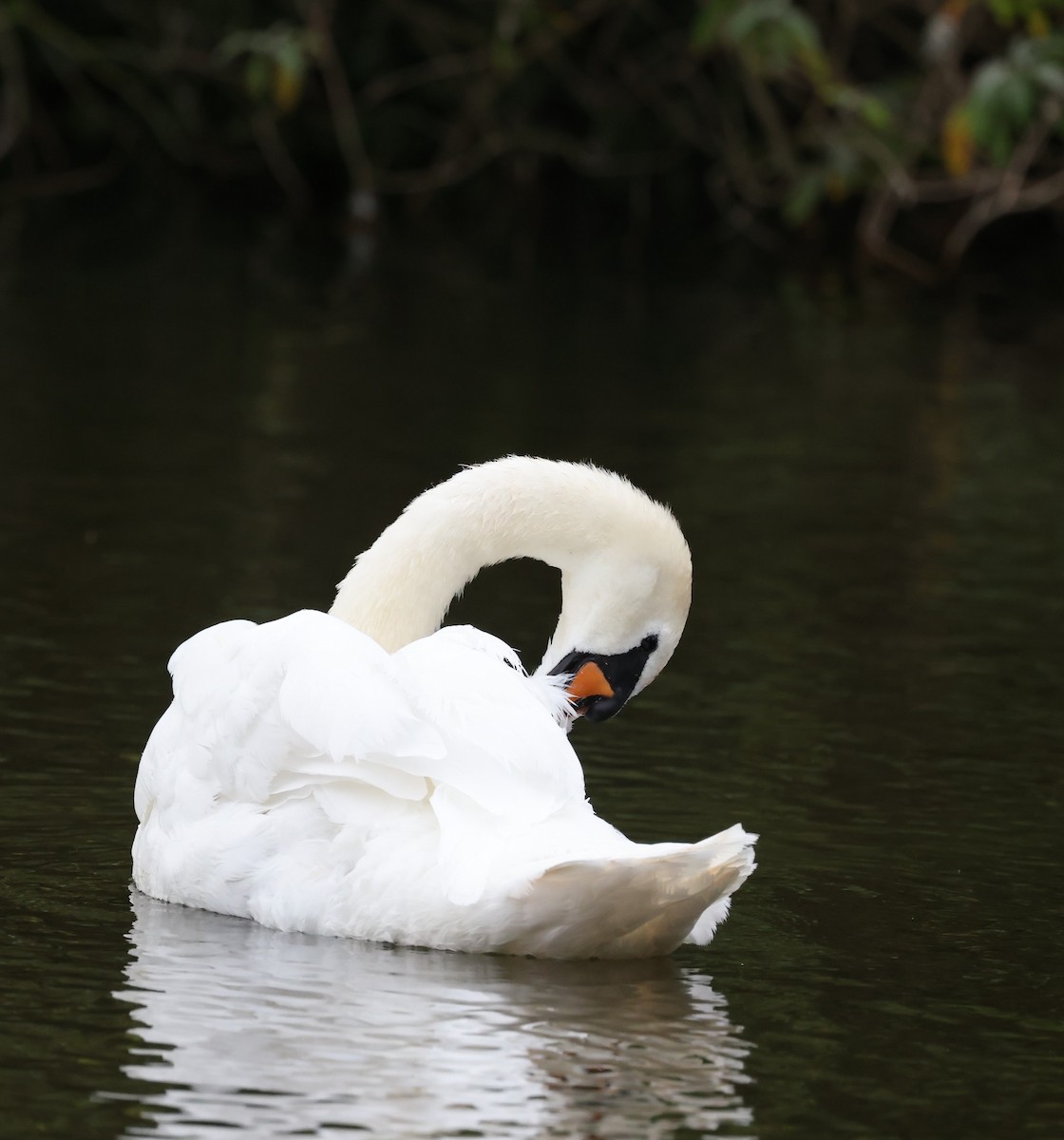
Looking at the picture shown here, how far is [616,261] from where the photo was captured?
2439cm

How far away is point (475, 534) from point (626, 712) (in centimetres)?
139

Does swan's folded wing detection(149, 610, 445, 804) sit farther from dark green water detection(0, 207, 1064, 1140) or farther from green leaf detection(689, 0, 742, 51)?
green leaf detection(689, 0, 742, 51)

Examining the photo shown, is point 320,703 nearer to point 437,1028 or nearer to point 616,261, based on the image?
point 437,1028

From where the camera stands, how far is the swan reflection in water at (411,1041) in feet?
14.3

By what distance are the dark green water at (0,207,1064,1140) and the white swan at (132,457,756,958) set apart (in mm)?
117

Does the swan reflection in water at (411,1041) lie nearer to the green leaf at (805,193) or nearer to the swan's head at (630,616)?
the swan's head at (630,616)

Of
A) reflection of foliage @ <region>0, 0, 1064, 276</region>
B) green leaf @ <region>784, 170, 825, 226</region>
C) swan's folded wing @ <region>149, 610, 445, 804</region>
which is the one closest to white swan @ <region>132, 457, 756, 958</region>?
swan's folded wing @ <region>149, 610, 445, 804</region>

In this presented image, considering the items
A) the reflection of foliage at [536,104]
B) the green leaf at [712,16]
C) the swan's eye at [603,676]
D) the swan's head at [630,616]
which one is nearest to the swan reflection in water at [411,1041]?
the swan's eye at [603,676]

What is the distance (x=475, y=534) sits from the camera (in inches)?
266

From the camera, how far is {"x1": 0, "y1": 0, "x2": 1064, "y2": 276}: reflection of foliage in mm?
22359

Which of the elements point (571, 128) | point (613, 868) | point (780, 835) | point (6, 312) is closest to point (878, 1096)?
point (613, 868)

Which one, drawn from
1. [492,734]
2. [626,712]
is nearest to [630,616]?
[492,734]

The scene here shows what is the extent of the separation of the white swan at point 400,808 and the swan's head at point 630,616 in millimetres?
49

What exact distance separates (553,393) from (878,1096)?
10.9 metres
